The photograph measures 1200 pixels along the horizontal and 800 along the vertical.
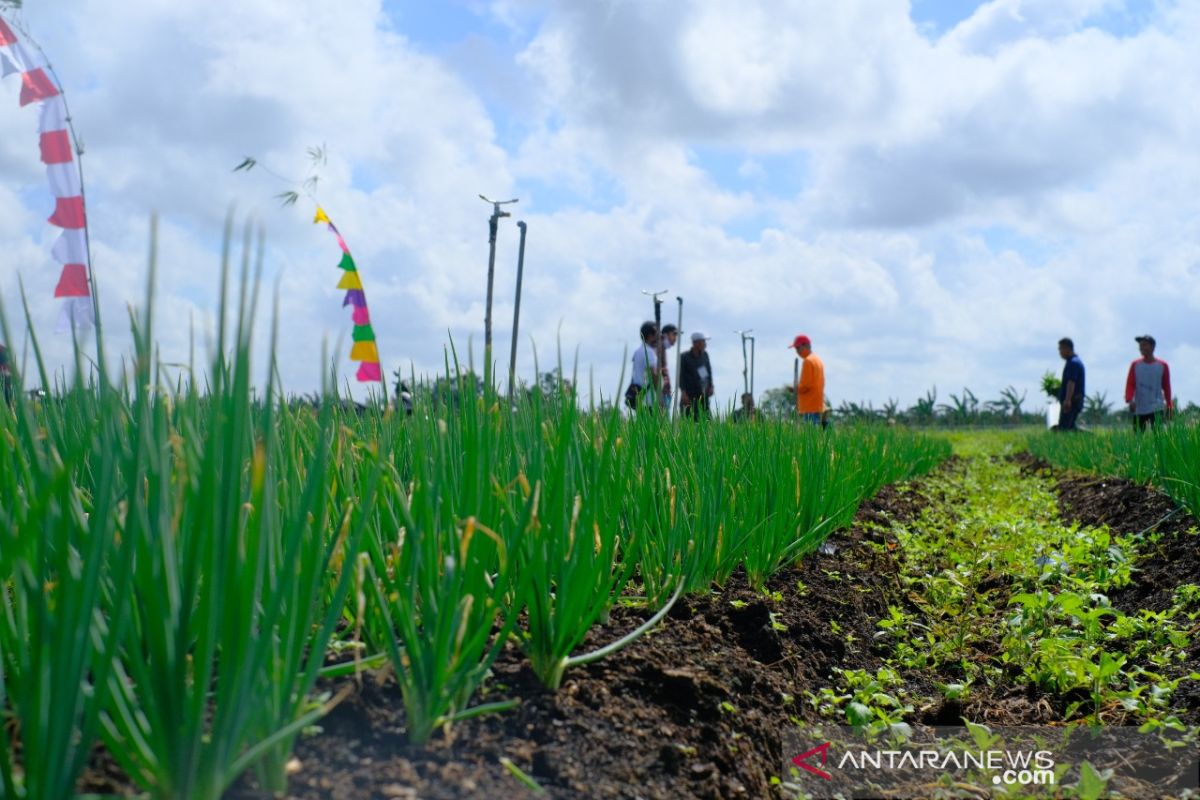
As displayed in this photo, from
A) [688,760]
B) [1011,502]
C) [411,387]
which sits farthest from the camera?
[1011,502]

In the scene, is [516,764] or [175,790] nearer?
[175,790]

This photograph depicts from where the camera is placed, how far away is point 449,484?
1.56 meters

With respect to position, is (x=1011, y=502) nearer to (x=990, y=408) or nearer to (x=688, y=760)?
(x=688, y=760)

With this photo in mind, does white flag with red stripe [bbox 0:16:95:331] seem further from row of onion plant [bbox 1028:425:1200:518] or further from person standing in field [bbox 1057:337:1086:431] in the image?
person standing in field [bbox 1057:337:1086:431]

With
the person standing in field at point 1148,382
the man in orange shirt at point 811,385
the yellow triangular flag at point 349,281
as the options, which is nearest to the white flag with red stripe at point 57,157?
the yellow triangular flag at point 349,281

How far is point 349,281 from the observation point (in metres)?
10.7

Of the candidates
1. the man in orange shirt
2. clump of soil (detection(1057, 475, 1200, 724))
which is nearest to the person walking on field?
the man in orange shirt

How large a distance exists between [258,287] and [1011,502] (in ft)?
23.1

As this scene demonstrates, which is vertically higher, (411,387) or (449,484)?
(411,387)

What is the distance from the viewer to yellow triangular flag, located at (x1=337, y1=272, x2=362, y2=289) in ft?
35.0

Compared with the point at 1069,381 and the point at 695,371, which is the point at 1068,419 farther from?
the point at 695,371

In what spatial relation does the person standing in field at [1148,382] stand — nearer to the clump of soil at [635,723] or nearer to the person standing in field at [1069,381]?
the person standing in field at [1069,381]

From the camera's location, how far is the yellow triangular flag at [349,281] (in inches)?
420

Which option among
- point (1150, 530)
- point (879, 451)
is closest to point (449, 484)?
point (1150, 530)
